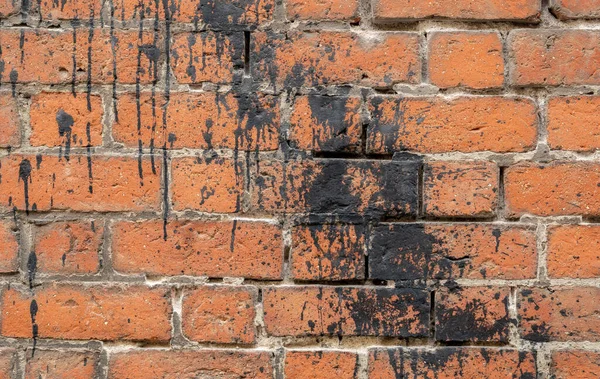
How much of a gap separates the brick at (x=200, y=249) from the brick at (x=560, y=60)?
0.57 meters

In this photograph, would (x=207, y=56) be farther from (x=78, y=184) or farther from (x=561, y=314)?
(x=561, y=314)

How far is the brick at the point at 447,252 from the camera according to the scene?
1.12m

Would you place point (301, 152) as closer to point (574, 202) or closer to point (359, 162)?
point (359, 162)

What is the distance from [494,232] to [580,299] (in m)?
0.21

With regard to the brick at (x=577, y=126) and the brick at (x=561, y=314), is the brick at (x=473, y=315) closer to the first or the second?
the brick at (x=561, y=314)

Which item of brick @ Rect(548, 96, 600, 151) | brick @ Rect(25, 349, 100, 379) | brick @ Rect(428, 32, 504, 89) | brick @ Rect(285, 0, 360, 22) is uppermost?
brick @ Rect(285, 0, 360, 22)

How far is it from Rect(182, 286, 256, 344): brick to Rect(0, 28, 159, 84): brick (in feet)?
1.41

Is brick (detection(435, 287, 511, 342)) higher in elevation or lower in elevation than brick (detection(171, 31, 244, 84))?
lower

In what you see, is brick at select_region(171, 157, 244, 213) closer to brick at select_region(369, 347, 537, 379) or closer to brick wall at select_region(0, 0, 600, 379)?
brick wall at select_region(0, 0, 600, 379)

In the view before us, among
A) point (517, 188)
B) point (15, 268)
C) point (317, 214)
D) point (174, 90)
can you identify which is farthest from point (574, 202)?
point (15, 268)

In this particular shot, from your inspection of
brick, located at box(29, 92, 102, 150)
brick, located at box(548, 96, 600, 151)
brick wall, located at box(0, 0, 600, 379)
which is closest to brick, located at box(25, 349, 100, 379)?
brick wall, located at box(0, 0, 600, 379)

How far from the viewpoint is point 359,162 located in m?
1.12

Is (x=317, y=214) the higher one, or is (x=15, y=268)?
(x=317, y=214)

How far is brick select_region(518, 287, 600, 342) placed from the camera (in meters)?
1.11
